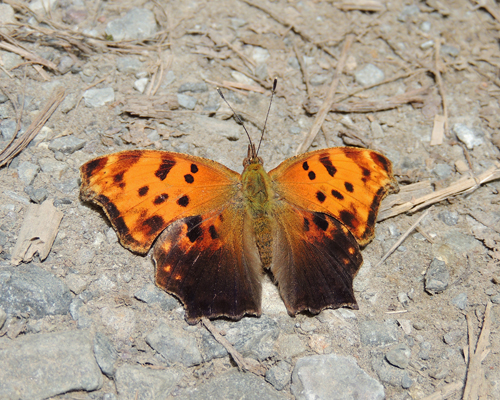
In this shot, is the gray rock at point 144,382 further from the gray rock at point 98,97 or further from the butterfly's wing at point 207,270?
the gray rock at point 98,97

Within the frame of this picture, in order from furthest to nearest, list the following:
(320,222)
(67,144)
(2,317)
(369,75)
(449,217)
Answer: (369,75)
(449,217)
(67,144)
(320,222)
(2,317)

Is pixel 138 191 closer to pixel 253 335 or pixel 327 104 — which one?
pixel 253 335

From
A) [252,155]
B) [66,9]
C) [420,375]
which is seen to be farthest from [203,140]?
[420,375]

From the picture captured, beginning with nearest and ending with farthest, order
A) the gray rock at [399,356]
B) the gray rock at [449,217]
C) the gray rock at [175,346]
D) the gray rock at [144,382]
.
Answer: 1. the gray rock at [144,382]
2. the gray rock at [175,346]
3. the gray rock at [399,356]
4. the gray rock at [449,217]

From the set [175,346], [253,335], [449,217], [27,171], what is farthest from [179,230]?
[449,217]

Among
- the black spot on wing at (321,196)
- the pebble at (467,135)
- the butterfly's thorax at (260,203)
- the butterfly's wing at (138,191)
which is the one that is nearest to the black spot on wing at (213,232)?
the butterfly's wing at (138,191)

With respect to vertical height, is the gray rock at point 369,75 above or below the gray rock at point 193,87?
above

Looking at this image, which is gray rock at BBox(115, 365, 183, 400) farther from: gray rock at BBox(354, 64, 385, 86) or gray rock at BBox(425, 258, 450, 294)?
gray rock at BBox(354, 64, 385, 86)
